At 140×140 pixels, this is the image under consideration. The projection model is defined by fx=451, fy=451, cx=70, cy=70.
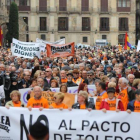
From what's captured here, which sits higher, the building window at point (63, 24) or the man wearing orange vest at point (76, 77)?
the building window at point (63, 24)

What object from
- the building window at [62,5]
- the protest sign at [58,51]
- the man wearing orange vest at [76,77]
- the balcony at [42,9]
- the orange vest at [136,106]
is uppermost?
the building window at [62,5]

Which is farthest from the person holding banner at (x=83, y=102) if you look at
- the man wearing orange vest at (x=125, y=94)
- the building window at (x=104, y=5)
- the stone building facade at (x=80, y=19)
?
the building window at (x=104, y=5)

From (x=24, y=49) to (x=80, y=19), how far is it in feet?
150

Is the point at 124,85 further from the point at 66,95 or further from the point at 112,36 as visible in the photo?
the point at 112,36

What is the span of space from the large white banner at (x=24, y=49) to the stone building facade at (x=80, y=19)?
4367 cm

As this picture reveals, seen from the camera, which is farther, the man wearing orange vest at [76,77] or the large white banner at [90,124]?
the man wearing orange vest at [76,77]

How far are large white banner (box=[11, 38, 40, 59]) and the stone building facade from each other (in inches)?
1719

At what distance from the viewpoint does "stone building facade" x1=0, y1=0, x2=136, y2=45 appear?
63625mm

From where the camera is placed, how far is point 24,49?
19406 millimetres

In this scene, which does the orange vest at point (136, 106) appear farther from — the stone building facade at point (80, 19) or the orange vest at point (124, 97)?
the stone building facade at point (80, 19)

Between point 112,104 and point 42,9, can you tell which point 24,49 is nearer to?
point 112,104

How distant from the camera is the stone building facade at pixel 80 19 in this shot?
6362cm

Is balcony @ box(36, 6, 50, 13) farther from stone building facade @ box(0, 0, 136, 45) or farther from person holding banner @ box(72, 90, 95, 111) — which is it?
person holding banner @ box(72, 90, 95, 111)

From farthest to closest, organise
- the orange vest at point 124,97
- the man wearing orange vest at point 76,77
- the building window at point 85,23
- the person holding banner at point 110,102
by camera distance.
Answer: the building window at point 85,23 < the man wearing orange vest at point 76,77 < the orange vest at point 124,97 < the person holding banner at point 110,102
